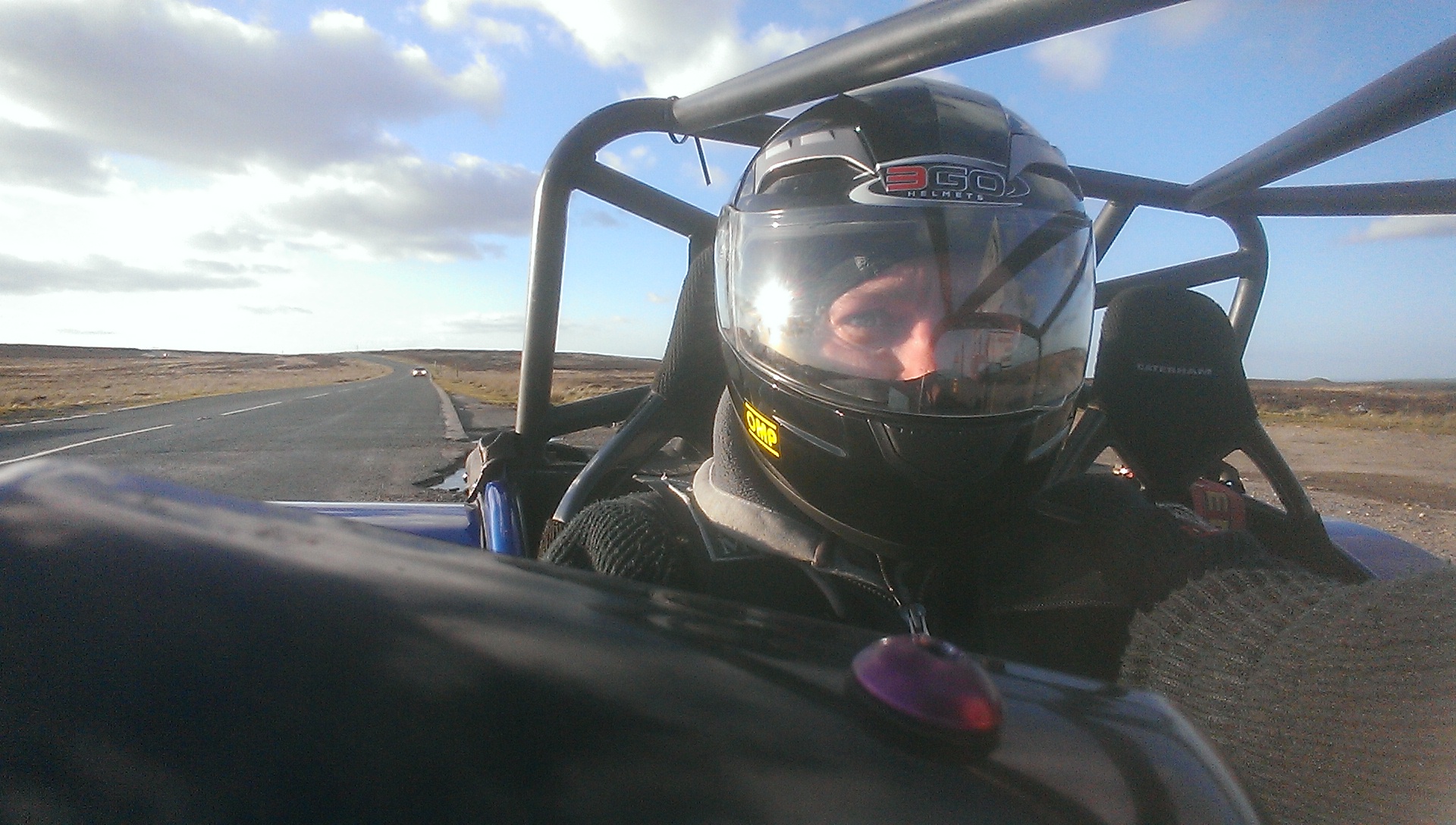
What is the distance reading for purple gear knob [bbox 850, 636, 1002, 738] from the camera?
52 centimetres

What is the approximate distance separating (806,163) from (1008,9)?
28.3 inches

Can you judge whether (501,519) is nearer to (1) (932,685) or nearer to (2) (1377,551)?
(1) (932,685)

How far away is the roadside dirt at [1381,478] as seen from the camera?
22.7 feet

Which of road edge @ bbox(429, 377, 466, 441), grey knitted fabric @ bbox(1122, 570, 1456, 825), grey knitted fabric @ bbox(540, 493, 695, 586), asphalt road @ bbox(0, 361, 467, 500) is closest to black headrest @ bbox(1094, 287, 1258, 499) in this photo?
grey knitted fabric @ bbox(1122, 570, 1456, 825)

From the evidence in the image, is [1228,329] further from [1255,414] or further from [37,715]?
[37,715]

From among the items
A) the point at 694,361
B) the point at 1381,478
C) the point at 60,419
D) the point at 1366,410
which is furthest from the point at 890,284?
the point at 1366,410

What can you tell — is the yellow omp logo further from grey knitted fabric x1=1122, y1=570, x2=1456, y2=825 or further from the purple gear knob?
the purple gear knob

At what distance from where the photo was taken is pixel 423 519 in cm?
265

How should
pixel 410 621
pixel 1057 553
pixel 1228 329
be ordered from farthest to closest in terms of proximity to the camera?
1. pixel 1228 329
2. pixel 1057 553
3. pixel 410 621

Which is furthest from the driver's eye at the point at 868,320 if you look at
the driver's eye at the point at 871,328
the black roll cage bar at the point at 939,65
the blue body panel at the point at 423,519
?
the blue body panel at the point at 423,519

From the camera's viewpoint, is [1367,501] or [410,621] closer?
[410,621]

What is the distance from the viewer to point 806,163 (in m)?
1.88

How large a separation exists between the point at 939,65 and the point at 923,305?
1.55 feet

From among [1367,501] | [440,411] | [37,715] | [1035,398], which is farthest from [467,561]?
[440,411]
